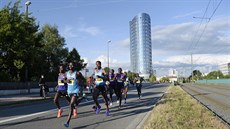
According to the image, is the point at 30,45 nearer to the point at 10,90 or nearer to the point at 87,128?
the point at 10,90

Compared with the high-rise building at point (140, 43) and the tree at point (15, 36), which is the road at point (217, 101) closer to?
the tree at point (15, 36)

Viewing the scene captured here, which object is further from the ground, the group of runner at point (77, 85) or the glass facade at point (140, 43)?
the glass facade at point (140, 43)

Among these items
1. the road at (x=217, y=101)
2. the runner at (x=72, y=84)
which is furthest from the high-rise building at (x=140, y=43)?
the runner at (x=72, y=84)

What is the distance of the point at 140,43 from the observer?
164m

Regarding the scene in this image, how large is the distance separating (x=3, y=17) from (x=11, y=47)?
3.33m

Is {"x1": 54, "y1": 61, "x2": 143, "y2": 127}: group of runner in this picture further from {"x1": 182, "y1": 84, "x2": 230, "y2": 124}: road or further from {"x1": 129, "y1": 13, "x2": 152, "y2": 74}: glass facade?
{"x1": 129, "y1": 13, "x2": 152, "y2": 74}: glass facade

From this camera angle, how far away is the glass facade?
16375cm

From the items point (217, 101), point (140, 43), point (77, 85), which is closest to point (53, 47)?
point (217, 101)

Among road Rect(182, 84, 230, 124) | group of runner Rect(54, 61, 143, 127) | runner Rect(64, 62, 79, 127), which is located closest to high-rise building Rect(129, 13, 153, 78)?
road Rect(182, 84, 230, 124)

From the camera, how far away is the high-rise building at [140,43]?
164 metres

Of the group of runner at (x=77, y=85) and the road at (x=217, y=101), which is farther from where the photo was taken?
the road at (x=217, y=101)

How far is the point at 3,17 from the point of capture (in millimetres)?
33094

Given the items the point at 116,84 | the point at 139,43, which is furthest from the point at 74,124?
the point at 139,43

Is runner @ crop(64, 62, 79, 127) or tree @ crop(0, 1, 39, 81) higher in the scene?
tree @ crop(0, 1, 39, 81)
